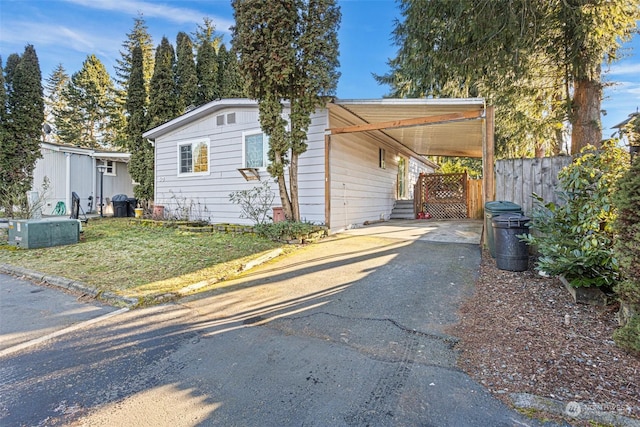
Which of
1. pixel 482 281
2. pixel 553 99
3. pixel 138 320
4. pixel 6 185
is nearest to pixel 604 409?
pixel 482 281

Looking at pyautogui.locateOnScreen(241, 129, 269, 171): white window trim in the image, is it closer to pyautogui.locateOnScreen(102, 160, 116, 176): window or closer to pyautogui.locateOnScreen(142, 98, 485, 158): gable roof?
pyautogui.locateOnScreen(142, 98, 485, 158): gable roof

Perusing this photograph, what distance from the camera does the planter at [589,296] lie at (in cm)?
339

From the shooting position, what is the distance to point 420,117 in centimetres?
813

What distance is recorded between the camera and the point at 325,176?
842 cm

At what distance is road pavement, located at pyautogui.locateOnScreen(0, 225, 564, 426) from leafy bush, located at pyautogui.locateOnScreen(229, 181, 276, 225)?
4.71m

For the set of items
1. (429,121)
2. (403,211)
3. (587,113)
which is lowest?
(403,211)

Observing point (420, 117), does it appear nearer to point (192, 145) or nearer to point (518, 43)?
point (518, 43)

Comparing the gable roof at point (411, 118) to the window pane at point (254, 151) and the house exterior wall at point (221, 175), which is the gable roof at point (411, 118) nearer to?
the house exterior wall at point (221, 175)

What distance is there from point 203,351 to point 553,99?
39.5 ft

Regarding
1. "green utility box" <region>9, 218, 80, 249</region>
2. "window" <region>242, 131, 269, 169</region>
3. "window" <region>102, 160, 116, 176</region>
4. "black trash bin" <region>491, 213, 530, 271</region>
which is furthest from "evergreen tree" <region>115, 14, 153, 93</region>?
"black trash bin" <region>491, 213, 530, 271</region>

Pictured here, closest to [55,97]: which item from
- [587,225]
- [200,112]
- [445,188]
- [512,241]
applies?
[200,112]

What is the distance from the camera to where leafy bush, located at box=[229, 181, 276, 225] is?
9.08 metres

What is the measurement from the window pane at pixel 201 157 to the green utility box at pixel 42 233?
4.05 metres

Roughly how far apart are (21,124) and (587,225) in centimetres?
1443
